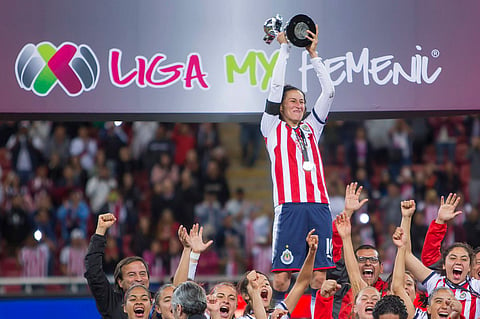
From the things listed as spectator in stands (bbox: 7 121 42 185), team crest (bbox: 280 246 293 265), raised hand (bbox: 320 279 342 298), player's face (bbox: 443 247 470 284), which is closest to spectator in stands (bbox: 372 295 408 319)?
raised hand (bbox: 320 279 342 298)

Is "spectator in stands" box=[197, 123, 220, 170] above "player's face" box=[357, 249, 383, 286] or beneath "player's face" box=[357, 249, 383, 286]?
above

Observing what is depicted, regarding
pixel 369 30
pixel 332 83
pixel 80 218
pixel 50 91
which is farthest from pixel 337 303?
pixel 80 218

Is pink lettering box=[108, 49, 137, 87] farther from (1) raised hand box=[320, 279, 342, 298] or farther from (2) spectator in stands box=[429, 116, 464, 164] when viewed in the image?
(2) spectator in stands box=[429, 116, 464, 164]

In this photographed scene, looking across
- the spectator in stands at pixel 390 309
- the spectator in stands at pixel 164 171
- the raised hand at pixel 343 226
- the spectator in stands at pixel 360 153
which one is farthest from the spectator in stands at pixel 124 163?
the spectator in stands at pixel 390 309

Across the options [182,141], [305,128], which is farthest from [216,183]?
[305,128]

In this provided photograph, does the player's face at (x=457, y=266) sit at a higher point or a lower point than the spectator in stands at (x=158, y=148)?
lower

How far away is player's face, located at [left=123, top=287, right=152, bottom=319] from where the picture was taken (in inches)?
329

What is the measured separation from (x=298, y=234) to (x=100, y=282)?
171 centimetres

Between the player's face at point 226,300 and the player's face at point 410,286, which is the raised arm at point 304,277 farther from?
the player's face at point 410,286

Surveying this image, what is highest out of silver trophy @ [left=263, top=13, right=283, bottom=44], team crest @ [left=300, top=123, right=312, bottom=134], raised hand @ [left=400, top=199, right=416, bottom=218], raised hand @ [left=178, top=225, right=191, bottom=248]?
silver trophy @ [left=263, top=13, right=283, bottom=44]

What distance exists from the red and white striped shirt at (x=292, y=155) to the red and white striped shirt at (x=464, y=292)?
3.53 ft

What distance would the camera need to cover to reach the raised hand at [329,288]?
8781 mm

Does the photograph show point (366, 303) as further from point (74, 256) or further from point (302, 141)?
point (74, 256)

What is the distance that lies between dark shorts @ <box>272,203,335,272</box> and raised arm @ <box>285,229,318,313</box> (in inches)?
14.2
